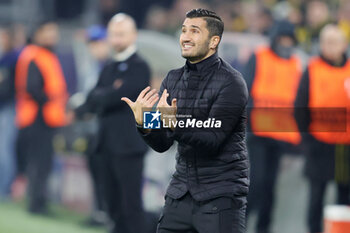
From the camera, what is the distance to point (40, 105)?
27.3ft

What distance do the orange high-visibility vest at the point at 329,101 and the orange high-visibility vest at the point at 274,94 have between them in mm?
156

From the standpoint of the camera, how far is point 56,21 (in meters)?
8.09

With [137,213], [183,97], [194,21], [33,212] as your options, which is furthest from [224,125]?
[33,212]

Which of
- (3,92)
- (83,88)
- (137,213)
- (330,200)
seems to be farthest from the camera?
(3,92)

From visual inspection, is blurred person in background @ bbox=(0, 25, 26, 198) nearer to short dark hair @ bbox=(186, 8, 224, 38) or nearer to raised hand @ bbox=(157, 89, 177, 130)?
short dark hair @ bbox=(186, 8, 224, 38)

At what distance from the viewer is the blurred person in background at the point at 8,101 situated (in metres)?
8.52

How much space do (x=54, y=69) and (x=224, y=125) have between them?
14.6 feet

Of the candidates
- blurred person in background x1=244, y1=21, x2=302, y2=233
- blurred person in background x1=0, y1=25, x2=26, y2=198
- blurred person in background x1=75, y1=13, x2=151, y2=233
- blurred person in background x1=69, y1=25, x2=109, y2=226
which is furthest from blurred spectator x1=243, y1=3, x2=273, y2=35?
blurred person in background x1=0, y1=25, x2=26, y2=198

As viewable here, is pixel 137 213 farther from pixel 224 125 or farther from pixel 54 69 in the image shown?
pixel 224 125

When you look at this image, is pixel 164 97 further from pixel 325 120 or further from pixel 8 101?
pixel 8 101

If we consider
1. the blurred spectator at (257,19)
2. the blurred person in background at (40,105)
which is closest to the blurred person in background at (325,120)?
the blurred spectator at (257,19)

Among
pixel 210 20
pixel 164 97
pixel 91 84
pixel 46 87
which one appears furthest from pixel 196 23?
pixel 46 87

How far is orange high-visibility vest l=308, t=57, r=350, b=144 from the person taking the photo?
675 centimetres

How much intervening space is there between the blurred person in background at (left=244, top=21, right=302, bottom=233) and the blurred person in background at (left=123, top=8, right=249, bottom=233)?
2893 millimetres
